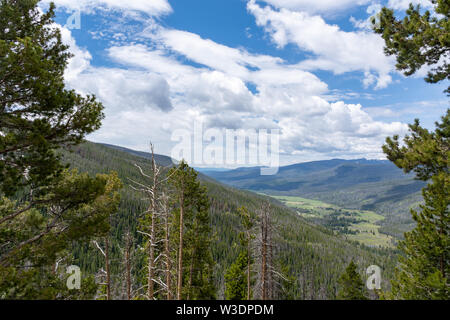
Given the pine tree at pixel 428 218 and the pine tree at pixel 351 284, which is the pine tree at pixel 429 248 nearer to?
the pine tree at pixel 428 218

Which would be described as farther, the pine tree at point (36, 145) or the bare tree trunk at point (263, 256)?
the bare tree trunk at point (263, 256)

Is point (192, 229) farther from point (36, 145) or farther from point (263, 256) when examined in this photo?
point (36, 145)

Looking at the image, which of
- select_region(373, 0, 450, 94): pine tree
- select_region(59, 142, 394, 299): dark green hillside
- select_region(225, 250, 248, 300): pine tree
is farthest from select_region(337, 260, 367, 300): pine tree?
select_region(59, 142, 394, 299): dark green hillside

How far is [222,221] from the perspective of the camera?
151 metres

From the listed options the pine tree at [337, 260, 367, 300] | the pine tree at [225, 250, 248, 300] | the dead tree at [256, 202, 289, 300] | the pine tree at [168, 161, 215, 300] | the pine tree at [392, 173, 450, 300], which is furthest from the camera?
the pine tree at [337, 260, 367, 300]

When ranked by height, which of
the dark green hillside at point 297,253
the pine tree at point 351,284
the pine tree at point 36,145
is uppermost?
the pine tree at point 36,145

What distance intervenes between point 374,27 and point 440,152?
18.7 ft

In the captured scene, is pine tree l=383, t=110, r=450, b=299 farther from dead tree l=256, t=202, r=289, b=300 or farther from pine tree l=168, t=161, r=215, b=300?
pine tree l=168, t=161, r=215, b=300

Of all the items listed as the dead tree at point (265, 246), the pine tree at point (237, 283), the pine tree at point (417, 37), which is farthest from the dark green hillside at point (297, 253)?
the pine tree at point (417, 37)

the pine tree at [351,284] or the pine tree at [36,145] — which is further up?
the pine tree at [36,145]

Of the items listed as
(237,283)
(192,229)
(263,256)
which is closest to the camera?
(263,256)

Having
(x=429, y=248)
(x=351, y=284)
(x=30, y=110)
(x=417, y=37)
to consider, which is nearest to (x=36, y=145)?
(x=30, y=110)
